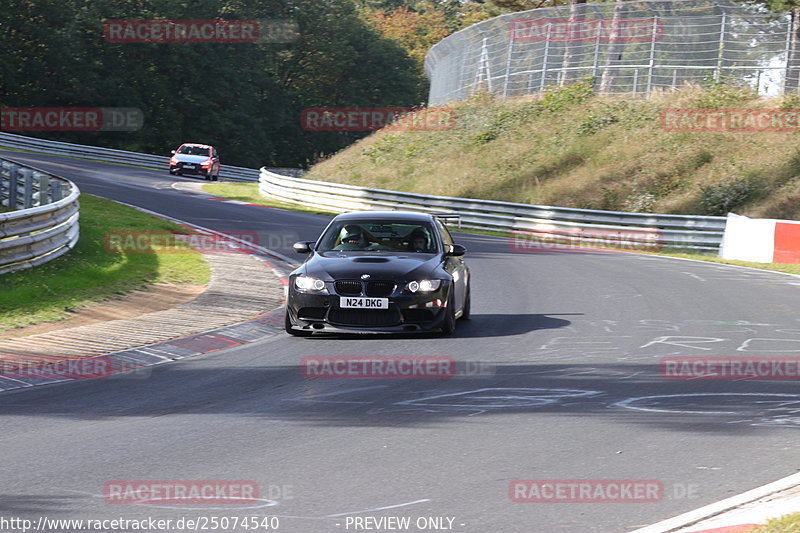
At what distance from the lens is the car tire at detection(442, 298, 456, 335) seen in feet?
38.6

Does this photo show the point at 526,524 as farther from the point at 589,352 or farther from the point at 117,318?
the point at 117,318

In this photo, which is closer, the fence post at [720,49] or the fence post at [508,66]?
the fence post at [720,49]

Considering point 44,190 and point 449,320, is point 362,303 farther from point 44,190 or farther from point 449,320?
point 44,190

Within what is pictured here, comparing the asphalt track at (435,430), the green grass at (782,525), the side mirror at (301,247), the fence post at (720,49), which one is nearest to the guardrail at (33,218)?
the side mirror at (301,247)

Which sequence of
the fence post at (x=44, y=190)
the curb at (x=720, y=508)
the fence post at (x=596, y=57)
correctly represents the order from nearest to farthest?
the curb at (x=720, y=508)
the fence post at (x=44, y=190)
the fence post at (x=596, y=57)

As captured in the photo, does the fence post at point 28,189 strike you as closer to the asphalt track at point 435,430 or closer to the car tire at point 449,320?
the asphalt track at point 435,430

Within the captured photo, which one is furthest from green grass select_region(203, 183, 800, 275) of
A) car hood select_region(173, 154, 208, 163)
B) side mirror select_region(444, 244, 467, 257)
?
side mirror select_region(444, 244, 467, 257)

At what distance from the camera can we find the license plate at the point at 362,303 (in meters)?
11.5

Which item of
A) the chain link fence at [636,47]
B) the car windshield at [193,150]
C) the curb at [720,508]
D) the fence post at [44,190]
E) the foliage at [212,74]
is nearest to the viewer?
the curb at [720,508]

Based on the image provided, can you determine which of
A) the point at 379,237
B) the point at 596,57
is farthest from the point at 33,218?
the point at 596,57

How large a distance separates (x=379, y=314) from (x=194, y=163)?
36944 millimetres

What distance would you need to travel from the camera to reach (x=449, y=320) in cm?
1184

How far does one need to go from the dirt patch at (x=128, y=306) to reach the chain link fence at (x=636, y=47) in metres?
28.6

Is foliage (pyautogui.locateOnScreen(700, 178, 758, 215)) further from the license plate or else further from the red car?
the license plate
